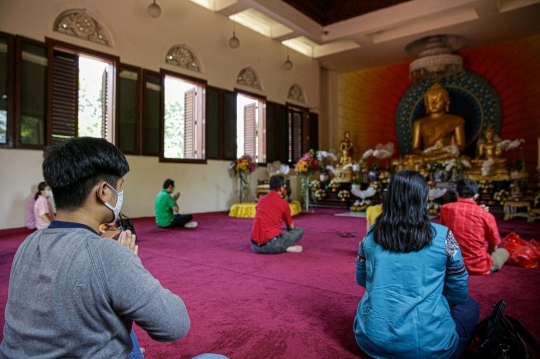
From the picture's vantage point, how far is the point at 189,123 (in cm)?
834

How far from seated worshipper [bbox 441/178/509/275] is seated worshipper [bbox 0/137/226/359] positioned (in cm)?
253

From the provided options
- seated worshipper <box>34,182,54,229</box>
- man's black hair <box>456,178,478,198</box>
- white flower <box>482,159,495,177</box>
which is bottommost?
seated worshipper <box>34,182,54,229</box>

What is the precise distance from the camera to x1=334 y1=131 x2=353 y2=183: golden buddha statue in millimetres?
9781

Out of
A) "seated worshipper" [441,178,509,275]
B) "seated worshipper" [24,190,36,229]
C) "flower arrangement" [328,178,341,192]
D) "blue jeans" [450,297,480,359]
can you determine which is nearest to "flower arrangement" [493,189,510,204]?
"flower arrangement" [328,178,341,192]

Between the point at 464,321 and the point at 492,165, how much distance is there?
299 inches

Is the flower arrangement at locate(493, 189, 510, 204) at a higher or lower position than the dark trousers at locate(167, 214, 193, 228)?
higher

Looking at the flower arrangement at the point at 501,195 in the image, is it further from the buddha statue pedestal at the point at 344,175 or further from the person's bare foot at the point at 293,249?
the person's bare foot at the point at 293,249

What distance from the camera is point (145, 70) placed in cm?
723

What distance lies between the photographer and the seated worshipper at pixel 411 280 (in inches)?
60.0

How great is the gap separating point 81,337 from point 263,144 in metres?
9.16

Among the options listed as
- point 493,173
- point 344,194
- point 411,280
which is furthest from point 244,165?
point 411,280

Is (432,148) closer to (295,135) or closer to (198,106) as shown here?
(295,135)

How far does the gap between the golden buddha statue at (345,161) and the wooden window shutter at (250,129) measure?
7.45 ft

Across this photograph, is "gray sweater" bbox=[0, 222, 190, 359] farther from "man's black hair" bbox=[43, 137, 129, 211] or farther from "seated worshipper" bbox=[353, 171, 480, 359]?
"seated worshipper" bbox=[353, 171, 480, 359]
